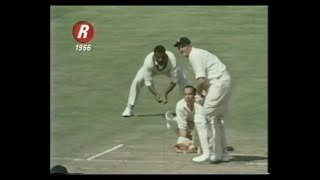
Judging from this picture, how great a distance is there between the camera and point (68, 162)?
16.9m

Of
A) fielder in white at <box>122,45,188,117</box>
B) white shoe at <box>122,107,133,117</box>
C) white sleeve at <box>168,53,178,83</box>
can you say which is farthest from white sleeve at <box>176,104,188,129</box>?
white shoe at <box>122,107,133,117</box>

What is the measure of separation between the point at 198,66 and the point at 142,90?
51.1 inches

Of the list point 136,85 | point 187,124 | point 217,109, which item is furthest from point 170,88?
point 217,109

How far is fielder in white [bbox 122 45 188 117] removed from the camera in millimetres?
17016

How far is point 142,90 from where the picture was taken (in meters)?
17.2

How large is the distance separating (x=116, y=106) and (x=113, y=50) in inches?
44.4

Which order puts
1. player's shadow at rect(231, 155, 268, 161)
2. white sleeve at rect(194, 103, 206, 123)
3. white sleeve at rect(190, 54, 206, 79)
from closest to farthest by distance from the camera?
white sleeve at rect(190, 54, 206, 79) → white sleeve at rect(194, 103, 206, 123) → player's shadow at rect(231, 155, 268, 161)

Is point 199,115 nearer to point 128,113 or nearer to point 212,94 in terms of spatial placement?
point 212,94

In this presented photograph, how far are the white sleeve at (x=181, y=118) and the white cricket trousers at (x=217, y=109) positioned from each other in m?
0.47

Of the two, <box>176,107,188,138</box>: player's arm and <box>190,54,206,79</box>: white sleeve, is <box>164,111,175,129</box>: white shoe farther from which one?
<box>190,54,206,79</box>: white sleeve

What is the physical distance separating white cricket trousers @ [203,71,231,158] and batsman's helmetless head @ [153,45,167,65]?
1111 millimetres

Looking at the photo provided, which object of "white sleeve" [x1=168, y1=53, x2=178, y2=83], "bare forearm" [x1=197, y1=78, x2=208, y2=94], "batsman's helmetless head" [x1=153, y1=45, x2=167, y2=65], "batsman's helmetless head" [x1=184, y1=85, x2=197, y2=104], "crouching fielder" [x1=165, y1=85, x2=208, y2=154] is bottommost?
"crouching fielder" [x1=165, y1=85, x2=208, y2=154]

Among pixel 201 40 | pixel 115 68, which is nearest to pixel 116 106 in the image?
pixel 115 68

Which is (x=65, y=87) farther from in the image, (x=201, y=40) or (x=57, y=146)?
(x=201, y=40)
